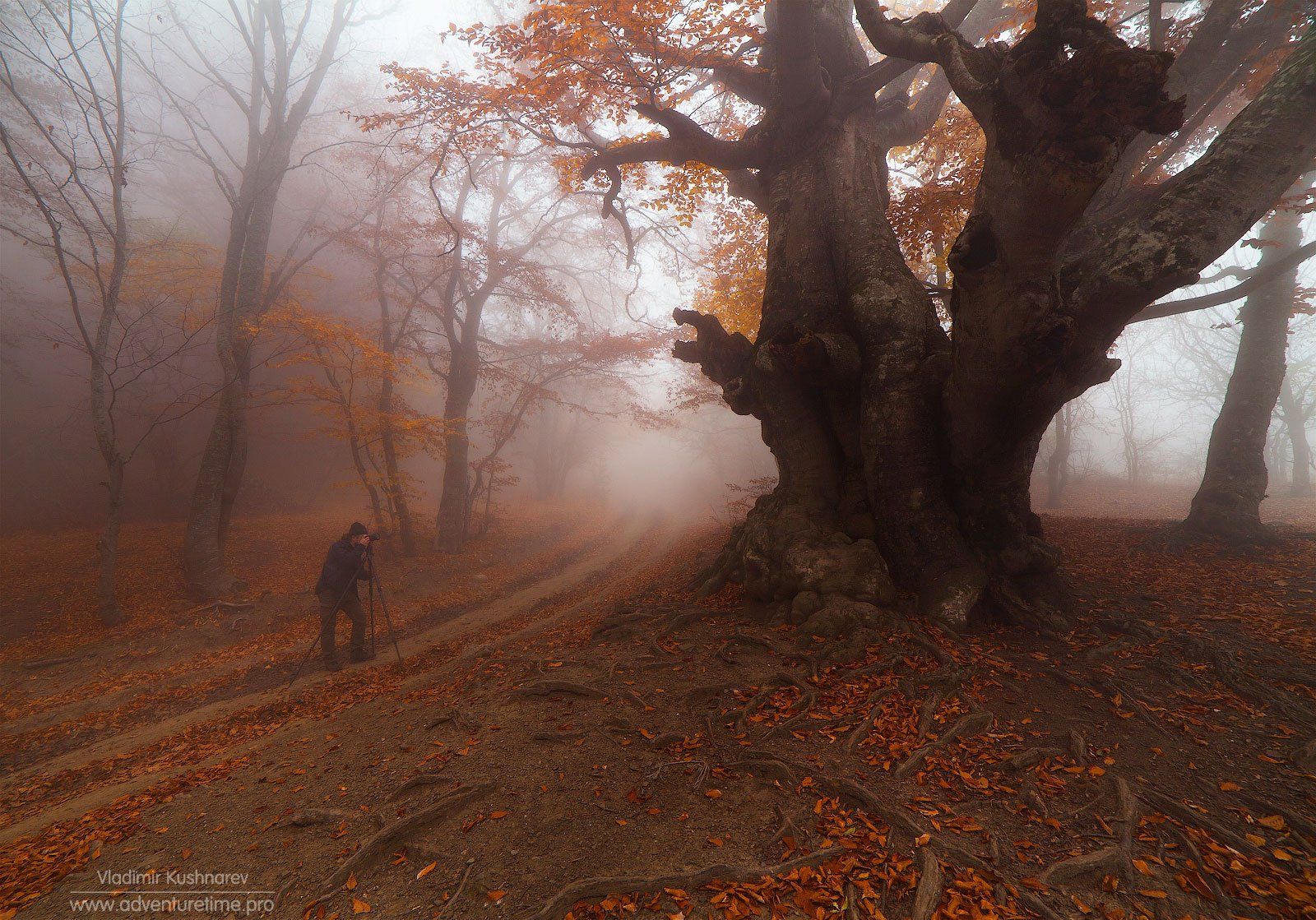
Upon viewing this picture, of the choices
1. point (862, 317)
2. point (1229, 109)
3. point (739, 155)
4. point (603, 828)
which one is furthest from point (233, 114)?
point (1229, 109)

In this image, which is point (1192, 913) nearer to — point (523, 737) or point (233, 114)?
point (523, 737)

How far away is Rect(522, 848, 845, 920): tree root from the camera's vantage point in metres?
2.50

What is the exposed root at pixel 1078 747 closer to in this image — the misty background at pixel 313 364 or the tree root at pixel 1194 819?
the tree root at pixel 1194 819

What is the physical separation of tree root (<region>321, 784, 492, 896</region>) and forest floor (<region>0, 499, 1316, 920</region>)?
18mm

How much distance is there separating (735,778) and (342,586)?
647 centimetres

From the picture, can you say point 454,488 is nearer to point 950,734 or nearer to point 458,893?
point 458,893

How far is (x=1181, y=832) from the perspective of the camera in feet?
8.52

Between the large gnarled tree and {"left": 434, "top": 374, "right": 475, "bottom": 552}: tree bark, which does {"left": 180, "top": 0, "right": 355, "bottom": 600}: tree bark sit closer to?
{"left": 434, "top": 374, "right": 475, "bottom": 552}: tree bark

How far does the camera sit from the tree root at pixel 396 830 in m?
2.71

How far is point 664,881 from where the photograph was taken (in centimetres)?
254

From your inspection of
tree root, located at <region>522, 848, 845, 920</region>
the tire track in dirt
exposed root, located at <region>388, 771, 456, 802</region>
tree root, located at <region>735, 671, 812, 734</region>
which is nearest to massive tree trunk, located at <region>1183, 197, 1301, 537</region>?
tree root, located at <region>735, 671, 812, 734</region>

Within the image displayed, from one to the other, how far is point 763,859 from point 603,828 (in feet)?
3.02

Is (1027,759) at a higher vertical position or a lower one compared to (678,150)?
lower

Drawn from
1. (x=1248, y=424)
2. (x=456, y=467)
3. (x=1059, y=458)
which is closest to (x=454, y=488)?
(x=456, y=467)
